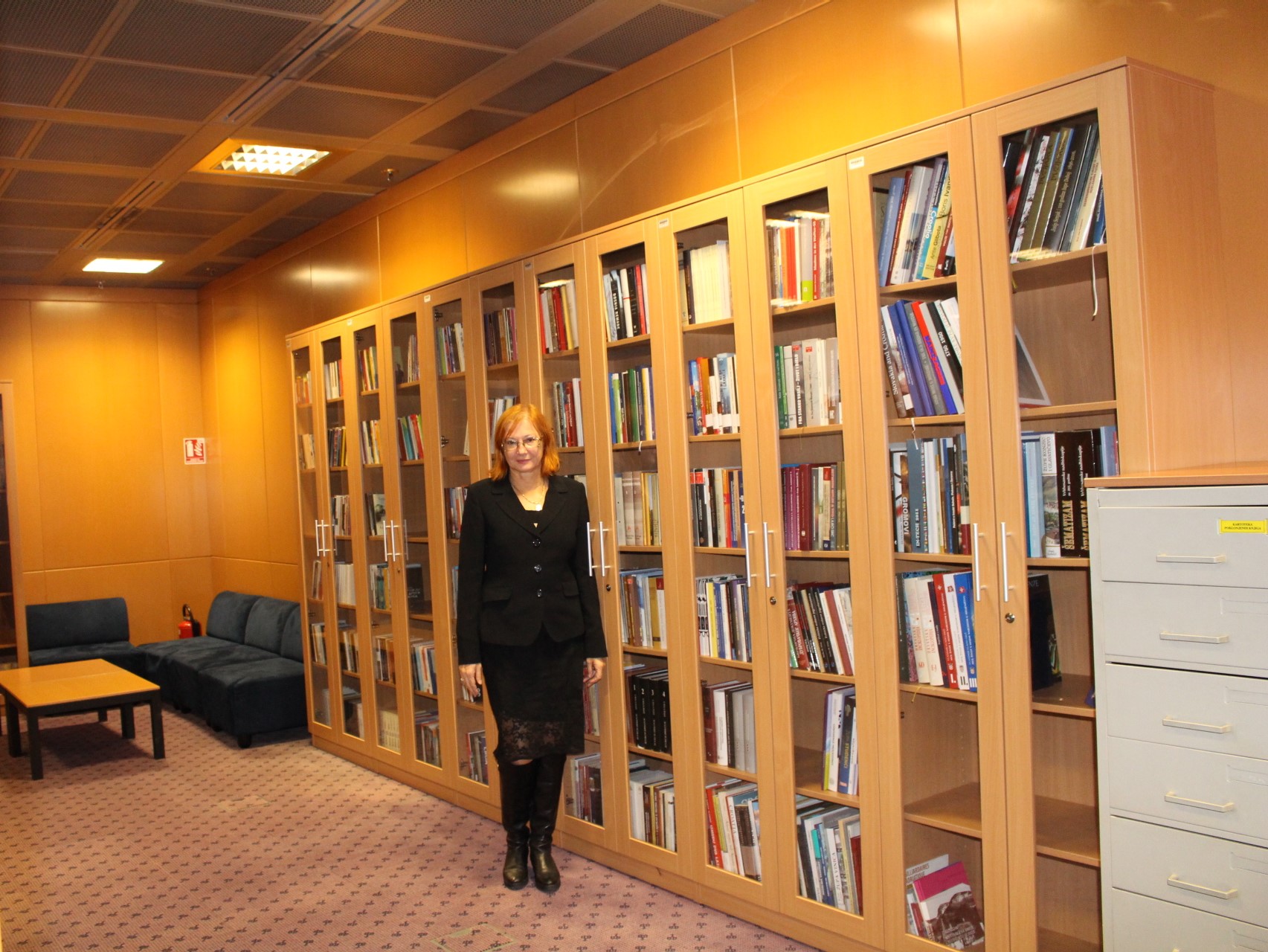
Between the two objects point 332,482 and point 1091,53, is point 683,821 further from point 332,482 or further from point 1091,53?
point 332,482

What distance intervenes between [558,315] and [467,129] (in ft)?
5.11

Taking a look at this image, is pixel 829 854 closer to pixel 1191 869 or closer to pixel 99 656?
A: pixel 1191 869

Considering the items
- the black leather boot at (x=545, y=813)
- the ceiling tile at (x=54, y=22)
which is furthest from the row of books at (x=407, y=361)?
the black leather boot at (x=545, y=813)

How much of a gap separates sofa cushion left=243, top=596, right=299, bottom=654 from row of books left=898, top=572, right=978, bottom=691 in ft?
17.6

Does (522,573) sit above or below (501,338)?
below

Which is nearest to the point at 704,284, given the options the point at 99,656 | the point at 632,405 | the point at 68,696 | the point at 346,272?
the point at 632,405

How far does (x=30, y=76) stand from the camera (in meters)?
4.36

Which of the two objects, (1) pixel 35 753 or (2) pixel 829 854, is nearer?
(2) pixel 829 854

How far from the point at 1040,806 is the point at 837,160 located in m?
1.87

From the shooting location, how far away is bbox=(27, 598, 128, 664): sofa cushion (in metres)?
8.35

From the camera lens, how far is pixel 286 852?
4.61 m

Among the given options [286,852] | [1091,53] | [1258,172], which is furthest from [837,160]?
[286,852]

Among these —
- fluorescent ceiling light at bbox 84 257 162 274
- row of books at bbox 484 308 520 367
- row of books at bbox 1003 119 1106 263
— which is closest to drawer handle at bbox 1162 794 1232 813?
row of books at bbox 1003 119 1106 263

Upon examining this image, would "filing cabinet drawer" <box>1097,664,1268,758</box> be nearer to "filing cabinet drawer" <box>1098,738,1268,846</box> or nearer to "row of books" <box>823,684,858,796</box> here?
"filing cabinet drawer" <box>1098,738,1268,846</box>
